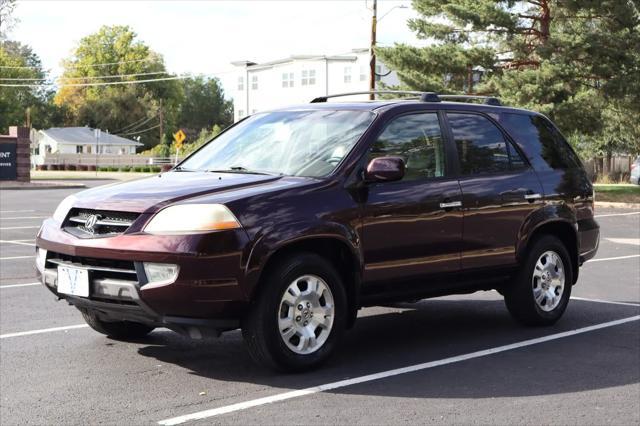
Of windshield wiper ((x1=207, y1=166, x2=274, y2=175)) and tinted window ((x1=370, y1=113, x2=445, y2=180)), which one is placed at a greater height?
tinted window ((x1=370, y1=113, x2=445, y2=180))

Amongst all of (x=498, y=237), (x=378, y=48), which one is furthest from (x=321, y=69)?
(x=498, y=237)

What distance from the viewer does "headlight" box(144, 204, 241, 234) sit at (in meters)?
5.69

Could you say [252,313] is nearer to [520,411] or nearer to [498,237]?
[520,411]

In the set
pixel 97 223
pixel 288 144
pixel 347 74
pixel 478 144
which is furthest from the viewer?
pixel 347 74

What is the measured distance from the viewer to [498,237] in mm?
7469

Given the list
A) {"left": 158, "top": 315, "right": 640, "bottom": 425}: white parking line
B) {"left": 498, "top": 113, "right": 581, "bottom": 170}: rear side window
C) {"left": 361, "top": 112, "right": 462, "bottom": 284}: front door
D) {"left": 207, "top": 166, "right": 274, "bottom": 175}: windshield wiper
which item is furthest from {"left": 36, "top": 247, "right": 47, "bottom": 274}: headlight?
{"left": 498, "top": 113, "right": 581, "bottom": 170}: rear side window

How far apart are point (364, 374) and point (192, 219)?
161 centimetres

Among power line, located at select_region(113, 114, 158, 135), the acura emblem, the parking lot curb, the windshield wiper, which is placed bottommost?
the parking lot curb

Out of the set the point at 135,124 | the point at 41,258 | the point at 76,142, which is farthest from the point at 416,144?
the point at 135,124

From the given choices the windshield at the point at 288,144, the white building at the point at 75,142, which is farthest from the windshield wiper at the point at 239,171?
the white building at the point at 75,142

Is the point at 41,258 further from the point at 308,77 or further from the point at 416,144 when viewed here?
the point at 308,77

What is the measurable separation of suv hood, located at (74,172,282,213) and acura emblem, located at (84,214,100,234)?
0.06 meters

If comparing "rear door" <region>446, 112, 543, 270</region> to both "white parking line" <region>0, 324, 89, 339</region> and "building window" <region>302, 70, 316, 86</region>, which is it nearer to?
"white parking line" <region>0, 324, 89, 339</region>

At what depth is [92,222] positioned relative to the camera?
6047 mm
